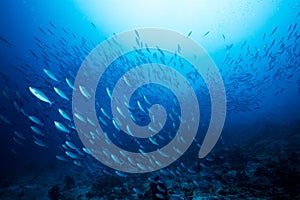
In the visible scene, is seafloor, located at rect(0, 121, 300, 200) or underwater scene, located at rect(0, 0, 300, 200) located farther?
underwater scene, located at rect(0, 0, 300, 200)

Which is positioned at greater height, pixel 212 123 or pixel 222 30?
pixel 222 30

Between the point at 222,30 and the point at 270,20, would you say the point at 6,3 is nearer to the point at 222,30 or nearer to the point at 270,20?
the point at 222,30

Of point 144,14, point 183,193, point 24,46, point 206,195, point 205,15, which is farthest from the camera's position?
point 24,46

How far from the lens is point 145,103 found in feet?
70.9

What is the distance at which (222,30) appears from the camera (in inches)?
1300

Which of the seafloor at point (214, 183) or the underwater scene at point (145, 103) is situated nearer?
the seafloor at point (214, 183)

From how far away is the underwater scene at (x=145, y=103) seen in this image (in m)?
7.85

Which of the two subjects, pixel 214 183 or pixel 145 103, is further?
pixel 145 103

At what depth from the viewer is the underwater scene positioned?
7852 mm

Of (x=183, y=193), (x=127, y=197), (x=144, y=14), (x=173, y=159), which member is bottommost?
(x=127, y=197)

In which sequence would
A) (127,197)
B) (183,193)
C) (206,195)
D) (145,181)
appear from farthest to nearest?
1. (145,181)
2. (127,197)
3. (183,193)
4. (206,195)

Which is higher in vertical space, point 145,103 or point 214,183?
point 145,103

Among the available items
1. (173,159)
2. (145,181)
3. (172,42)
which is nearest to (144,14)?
(172,42)

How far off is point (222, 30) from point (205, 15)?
5.60 m
